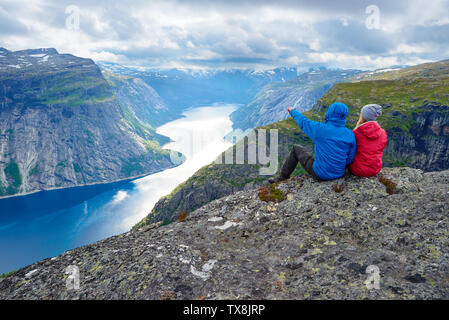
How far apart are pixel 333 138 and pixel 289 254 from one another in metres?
5.67

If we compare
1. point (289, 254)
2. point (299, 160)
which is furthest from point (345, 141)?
point (289, 254)

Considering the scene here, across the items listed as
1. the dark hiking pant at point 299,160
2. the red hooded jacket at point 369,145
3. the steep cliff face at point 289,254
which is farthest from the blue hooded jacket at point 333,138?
the steep cliff face at point 289,254

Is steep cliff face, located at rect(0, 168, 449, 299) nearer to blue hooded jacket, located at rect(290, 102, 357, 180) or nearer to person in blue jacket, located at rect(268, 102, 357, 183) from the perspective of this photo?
person in blue jacket, located at rect(268, 102, 357, 183)

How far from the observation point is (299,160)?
13891mm

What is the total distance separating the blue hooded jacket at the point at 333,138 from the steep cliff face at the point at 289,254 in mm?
1414

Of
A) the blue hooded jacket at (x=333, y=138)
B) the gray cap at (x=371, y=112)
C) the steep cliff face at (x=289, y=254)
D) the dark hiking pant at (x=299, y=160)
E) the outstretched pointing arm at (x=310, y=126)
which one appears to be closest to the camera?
the steep cliff face at (x=289, y=254)

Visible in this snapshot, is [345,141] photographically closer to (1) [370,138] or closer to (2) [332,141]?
(2) [332,141]

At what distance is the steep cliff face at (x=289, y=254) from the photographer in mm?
7145

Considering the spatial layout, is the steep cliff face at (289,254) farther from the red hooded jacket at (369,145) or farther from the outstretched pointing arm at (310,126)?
the outstretched pointing arm at (310,126)

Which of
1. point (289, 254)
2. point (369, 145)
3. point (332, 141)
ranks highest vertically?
point (332, 141)
